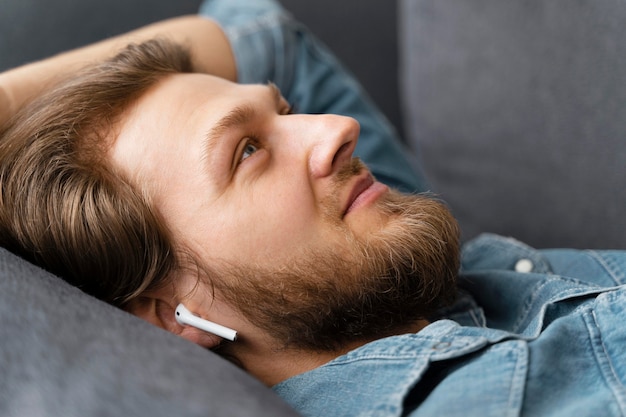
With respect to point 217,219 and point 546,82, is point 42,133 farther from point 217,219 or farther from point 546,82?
point 546,82

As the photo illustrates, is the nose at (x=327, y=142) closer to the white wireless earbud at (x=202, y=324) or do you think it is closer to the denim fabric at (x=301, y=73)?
the white wireless earbud at (x=202, y=324)

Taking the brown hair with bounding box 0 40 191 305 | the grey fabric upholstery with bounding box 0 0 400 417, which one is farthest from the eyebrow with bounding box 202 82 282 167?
the grey fabric upholstery with bounding box 0 0 400 417

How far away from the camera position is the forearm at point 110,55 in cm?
94

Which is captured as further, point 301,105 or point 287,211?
point 301,105

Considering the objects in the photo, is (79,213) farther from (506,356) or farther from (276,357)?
(506,356)

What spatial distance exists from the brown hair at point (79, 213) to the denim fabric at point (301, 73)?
452mm

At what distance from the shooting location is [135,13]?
4.45 feet

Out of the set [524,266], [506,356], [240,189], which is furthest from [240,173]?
[524,266]

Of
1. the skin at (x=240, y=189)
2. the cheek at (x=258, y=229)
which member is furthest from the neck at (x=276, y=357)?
the cheek at (x=258, y=229)

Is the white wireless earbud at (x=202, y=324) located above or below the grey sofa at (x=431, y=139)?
below

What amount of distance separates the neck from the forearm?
1.54 ft

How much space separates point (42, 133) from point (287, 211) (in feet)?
1.11

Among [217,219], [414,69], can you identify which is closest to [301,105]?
[414,69]

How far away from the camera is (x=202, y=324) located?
2.59 feet
